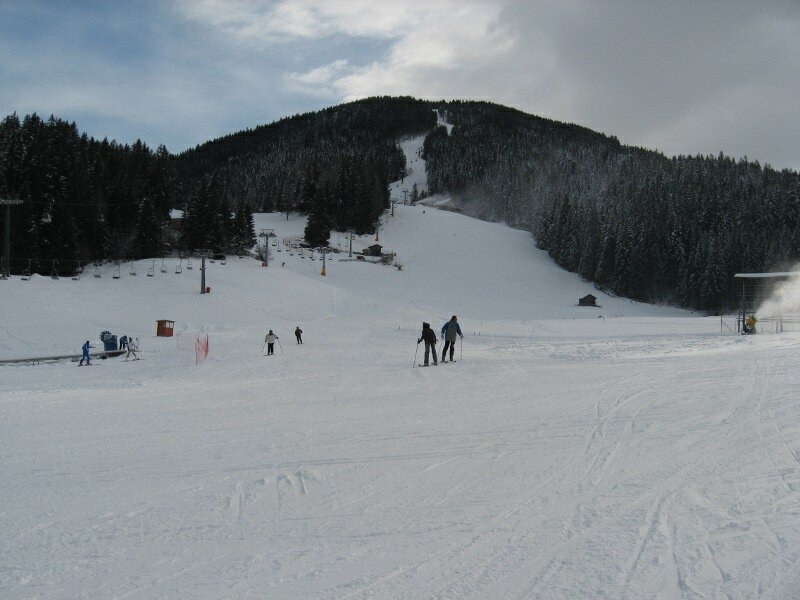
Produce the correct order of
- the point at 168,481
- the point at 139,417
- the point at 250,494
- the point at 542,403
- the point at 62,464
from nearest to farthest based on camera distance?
1. the point at 250,494
2. the point at 168,481
3. the point at 62,464
4. the point at 139,417
5. the point at 542,403

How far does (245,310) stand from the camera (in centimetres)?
3919

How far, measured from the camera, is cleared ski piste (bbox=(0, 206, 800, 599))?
4039mm

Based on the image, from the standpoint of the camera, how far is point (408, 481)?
20.1 feet

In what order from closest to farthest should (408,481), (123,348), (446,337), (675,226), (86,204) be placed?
1. (408,481)
2. (446,337)
3. (123,348)
4. (86,204)
5. (675,226)

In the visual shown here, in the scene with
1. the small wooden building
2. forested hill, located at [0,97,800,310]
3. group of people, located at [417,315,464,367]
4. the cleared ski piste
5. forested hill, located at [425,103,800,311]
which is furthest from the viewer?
forested hill, located at [425,103,800,311]

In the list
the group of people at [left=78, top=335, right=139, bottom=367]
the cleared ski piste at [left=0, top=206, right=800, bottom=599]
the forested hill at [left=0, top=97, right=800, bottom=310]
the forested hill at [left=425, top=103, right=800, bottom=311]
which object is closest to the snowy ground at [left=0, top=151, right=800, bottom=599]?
the cleared ski piste at [left=0, top=206, right=800, bottom=599]

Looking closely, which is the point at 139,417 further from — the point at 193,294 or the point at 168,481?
the point at 193,294

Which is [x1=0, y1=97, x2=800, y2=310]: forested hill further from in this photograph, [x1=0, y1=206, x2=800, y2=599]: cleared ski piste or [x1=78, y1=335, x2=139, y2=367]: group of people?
[x1=0, y1=206, x2=800, y2=599]: cleared ski piste

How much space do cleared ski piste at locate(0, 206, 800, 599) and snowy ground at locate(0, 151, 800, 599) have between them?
0.10ft

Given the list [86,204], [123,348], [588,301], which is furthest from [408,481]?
[588,301]

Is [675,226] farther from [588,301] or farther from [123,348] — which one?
[123,348]

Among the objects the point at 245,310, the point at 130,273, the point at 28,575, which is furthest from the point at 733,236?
the point at 28,575

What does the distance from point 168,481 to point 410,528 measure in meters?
3.01

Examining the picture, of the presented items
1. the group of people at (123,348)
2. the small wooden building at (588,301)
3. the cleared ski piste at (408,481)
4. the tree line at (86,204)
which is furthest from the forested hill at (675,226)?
the group of people at (123,348)
